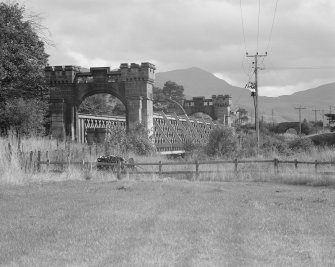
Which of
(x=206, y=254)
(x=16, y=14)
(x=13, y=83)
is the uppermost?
(x=16, y=14)

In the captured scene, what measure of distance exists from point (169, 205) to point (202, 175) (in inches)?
467

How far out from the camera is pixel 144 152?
118 ft

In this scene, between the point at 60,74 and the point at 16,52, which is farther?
the point at 60,74

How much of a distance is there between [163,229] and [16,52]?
84.7 feet

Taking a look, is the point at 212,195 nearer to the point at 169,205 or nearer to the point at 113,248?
the point at 169,205

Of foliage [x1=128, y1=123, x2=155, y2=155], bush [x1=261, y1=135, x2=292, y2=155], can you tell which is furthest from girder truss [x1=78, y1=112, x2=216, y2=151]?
bush [x1=261, y1=135, x2=292, y2=155]

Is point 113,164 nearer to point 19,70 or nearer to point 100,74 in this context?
point 19,70

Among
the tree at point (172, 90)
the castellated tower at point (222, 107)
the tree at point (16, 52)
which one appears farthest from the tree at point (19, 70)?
the tree at point (172, 90)

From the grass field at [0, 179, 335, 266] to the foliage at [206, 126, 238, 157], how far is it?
22.3m

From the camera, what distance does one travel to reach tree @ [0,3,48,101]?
3275 centimetres

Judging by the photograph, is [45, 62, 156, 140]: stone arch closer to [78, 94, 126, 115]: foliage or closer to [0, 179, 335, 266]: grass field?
[0, 179, 335, 266]: grass field

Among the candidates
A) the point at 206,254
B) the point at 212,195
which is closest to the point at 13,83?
the point at 212,195

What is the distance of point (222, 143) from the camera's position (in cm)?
3959

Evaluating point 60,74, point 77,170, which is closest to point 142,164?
point 77,170
